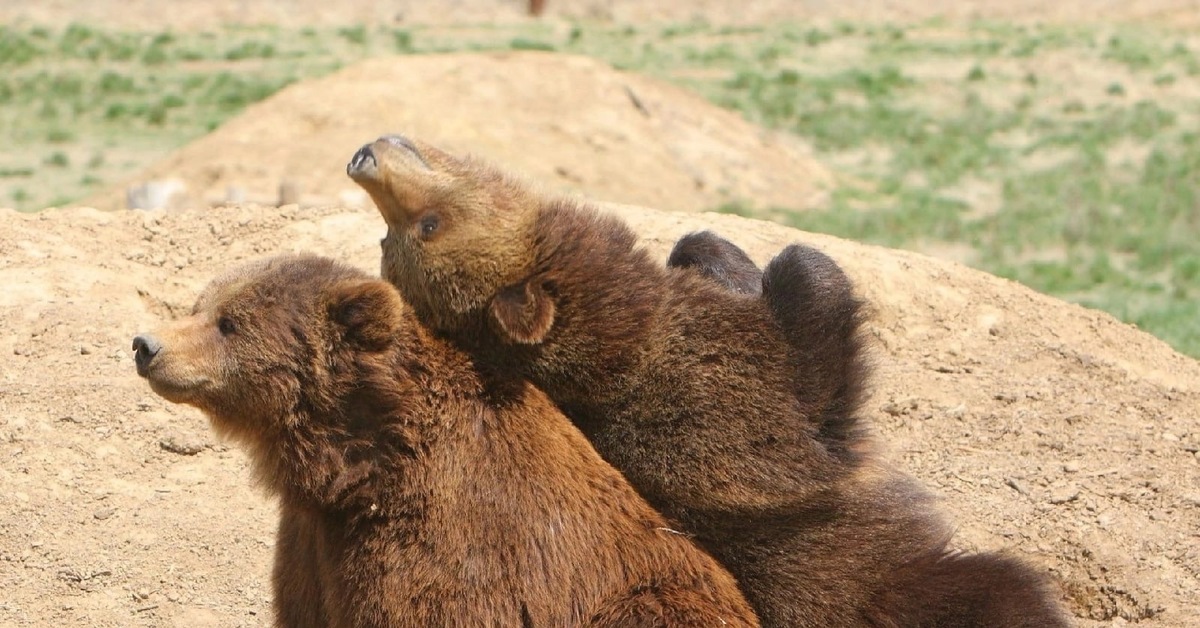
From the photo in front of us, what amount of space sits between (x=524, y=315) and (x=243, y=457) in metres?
3.12

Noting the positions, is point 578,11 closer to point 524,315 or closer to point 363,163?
point 363,163

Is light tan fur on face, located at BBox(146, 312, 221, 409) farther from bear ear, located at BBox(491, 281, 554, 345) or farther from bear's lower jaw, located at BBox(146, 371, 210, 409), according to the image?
bear ear, located at BBox(491, 281, 554, 345)

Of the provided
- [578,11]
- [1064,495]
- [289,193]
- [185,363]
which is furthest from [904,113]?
[185,363]

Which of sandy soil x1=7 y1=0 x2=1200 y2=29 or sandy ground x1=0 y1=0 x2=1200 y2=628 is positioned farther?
sandy soil x1=7 y1=0 x2=1200 y2=29

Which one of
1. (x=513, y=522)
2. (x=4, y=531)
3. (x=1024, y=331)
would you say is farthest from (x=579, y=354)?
(x=1024, y=331)

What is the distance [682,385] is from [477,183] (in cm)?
107

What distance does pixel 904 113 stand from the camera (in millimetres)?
22609

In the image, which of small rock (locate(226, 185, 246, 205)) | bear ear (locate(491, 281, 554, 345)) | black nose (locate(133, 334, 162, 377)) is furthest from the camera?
small rock (locate(226, 185, 246, 205))

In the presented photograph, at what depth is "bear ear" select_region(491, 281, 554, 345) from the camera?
4727 mm

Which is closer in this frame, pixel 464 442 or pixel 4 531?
pixel 464 442

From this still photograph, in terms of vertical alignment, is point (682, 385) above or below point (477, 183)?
below

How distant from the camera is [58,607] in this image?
6.27 metres

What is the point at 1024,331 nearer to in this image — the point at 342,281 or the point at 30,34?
the point at 342,281

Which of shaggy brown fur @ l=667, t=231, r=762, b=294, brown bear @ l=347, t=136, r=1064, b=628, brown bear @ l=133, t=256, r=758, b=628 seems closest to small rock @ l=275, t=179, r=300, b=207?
shaggy brown fur @ l=667, t=231, r=762, b=294
